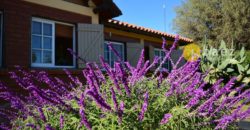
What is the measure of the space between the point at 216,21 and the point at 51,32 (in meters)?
19.5

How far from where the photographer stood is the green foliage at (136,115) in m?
1.96

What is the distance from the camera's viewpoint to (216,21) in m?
26.1

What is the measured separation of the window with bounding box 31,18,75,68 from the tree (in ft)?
57.6

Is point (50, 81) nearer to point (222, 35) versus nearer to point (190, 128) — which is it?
point (190, 128)

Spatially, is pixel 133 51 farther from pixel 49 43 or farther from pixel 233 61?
pixel 49 43

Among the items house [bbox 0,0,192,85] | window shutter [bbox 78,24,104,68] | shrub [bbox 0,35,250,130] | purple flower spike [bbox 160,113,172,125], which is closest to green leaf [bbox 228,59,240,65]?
house [bbox 0,0,192,85]

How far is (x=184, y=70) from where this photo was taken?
2404 millimetres

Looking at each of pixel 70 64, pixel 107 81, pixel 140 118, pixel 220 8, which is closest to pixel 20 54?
pixel 70 64

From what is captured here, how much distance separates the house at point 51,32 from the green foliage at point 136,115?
5477mm

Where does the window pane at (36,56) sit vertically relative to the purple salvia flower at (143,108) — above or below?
above

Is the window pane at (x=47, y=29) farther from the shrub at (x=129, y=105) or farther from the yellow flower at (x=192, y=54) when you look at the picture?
the shrub at (x=129, y=105)

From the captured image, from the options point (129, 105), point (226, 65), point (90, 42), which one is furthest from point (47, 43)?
point (129, 105)

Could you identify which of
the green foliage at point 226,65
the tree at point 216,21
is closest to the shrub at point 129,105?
the green foliage at point 226,65

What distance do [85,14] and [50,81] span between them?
307 inches
